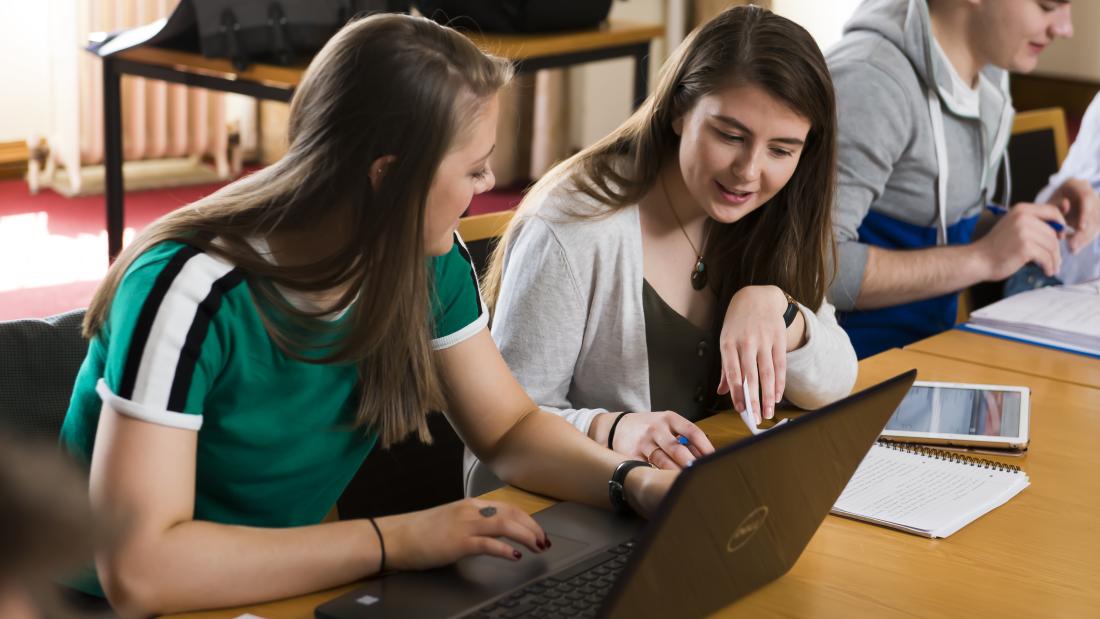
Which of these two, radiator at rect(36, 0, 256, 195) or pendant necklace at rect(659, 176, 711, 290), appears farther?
radiator at rect(36, 0, 256, 195)

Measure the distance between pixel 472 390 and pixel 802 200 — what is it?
1.76 feet

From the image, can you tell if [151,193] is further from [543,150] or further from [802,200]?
[802,200]

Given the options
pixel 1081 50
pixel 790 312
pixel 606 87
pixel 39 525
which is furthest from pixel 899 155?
pixel 1081 50

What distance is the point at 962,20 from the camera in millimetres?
A: 2066

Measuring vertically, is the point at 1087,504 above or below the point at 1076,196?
below

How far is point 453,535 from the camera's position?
0.98 metres

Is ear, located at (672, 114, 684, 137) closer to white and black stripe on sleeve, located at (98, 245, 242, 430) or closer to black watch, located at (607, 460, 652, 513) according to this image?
black watch, located at (607, 460, 652, 513)

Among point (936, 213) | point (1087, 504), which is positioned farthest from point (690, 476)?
point (936, 213)

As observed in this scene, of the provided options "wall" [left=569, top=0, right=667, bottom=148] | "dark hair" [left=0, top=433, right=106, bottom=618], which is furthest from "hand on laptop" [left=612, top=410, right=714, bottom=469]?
"wall" [left=569, top=0, right=667, bottom=148]

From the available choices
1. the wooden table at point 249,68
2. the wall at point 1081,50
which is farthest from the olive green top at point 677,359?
the wall at point 1081,50

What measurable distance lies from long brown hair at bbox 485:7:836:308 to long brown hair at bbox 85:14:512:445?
454mm

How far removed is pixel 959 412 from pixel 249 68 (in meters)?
2.02

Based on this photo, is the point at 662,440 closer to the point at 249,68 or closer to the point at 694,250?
the point at 694,250

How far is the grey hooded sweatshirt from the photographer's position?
1.96 metres
